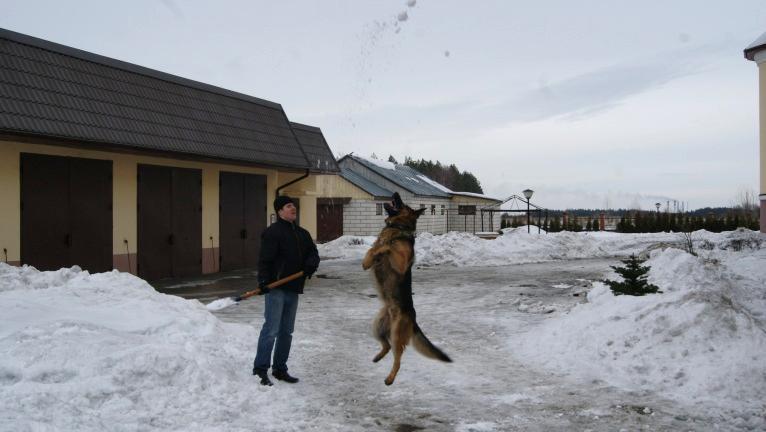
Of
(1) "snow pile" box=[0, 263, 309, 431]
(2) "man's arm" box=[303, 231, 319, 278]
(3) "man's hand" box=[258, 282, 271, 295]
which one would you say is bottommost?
(1) "snow pile" box=[0, 263, 309, 431]

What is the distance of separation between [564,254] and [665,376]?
2024cm

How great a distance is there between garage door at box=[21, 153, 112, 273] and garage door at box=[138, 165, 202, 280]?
114 centimetres

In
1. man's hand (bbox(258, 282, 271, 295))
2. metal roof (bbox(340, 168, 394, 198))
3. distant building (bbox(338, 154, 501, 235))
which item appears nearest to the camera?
man's hand (bbox(258, 282, 271, 295))

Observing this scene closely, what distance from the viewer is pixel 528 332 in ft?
31.5

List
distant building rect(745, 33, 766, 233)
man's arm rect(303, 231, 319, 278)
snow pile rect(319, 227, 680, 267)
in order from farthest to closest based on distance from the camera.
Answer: snow pile rect(319, 227, 680, 267) → distant building rect(745, 33, 766, 233) → man's arm rect(303, 231, 319, 278)

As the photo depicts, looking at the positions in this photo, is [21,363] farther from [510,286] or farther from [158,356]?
[510,286]

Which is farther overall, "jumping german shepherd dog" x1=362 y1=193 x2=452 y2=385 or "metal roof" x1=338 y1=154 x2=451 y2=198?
"metal roof" x1=338 y1=154 x2=451 y2=198

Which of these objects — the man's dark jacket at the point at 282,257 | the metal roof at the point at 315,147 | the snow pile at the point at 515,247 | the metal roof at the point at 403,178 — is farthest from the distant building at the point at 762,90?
the metal roof at the point at 403,178

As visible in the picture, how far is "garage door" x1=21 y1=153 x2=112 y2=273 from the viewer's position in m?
13.8

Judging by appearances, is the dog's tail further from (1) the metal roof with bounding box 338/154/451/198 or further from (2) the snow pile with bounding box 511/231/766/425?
(1) the metal roof with bounding box 338/154/451/198

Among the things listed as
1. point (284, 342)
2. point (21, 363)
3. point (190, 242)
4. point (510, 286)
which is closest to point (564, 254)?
point (510, 286)

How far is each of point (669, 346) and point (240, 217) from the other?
1553 centimetres

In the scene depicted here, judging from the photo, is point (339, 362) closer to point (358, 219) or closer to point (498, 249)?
point (498, 249)

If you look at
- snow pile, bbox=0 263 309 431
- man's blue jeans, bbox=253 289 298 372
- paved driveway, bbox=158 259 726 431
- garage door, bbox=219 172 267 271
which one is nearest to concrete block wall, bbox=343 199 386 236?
garage door, bbox=219 172 267 271
